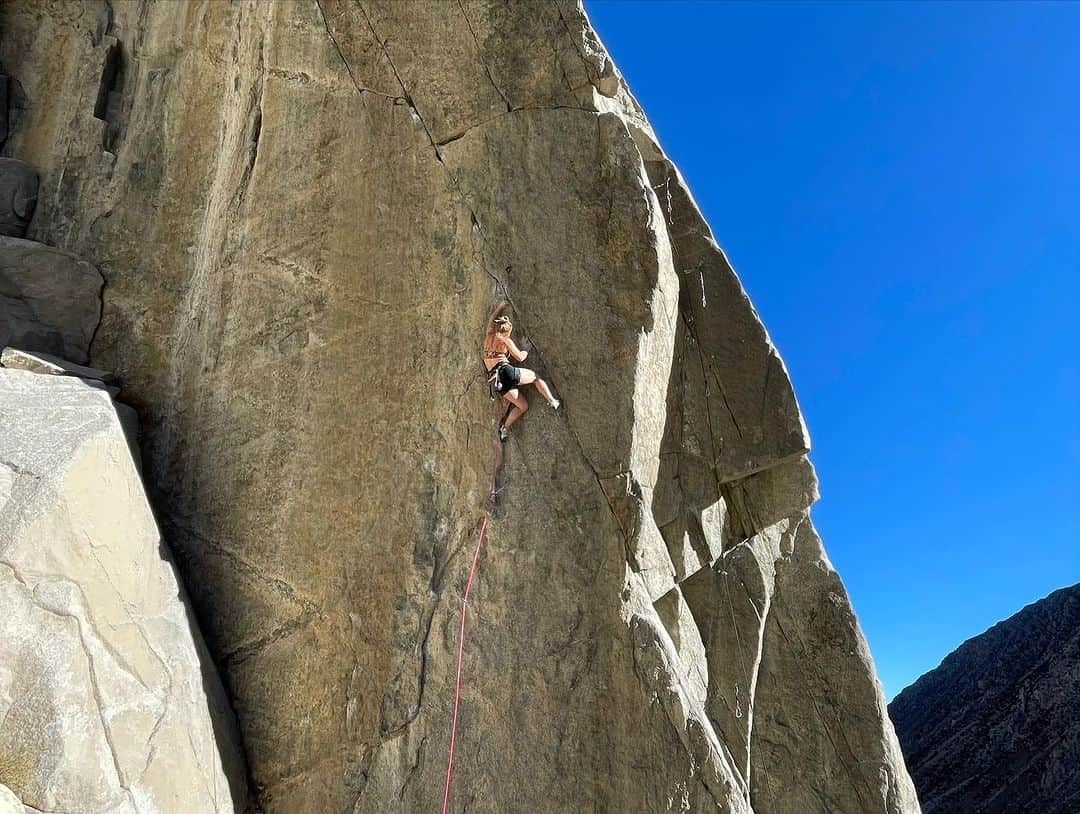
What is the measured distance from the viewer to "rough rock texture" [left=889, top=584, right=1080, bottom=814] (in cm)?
1861

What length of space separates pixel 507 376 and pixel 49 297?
6.28m

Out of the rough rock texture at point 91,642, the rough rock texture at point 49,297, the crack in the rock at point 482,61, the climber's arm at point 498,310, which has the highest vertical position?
the crack in the rock at point 482,61

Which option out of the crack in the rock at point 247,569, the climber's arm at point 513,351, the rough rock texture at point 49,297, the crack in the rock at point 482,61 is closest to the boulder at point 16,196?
the rough rock texture at point 49,297

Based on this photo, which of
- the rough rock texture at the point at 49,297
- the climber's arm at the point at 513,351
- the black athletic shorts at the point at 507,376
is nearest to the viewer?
the black athletic shorts at the point at 507,376

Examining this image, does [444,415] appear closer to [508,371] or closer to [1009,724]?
[508,371]

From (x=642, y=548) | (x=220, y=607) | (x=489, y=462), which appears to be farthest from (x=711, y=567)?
(x=220, y=607)

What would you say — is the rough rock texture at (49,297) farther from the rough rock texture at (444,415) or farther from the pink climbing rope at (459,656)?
the pink climbing rope at (459,656)

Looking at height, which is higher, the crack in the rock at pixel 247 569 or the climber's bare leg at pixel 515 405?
the climber's bare leg at pixel 515 405

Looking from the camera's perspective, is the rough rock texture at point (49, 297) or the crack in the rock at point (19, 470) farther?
the rough rock texture at point (49, 297)

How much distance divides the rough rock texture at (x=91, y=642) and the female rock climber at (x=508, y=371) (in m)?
3.52

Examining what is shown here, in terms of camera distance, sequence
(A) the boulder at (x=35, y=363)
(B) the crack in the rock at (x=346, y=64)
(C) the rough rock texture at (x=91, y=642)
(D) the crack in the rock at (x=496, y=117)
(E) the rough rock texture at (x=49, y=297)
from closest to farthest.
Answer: (C) the rough rock texture at (x=91, y=642)
(A) the boulder at (x=35, y=363)
(D) the crack in the rock at (x=496, y=117)
(B) the crack in the rock at (x=346, y=64)
(E) the rough rock texture at (x=49, y=297)

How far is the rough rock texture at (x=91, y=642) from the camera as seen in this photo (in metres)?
6.02

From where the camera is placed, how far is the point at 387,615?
772cm

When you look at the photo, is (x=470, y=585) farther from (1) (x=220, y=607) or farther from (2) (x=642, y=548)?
(1) (x=220, y=607)
